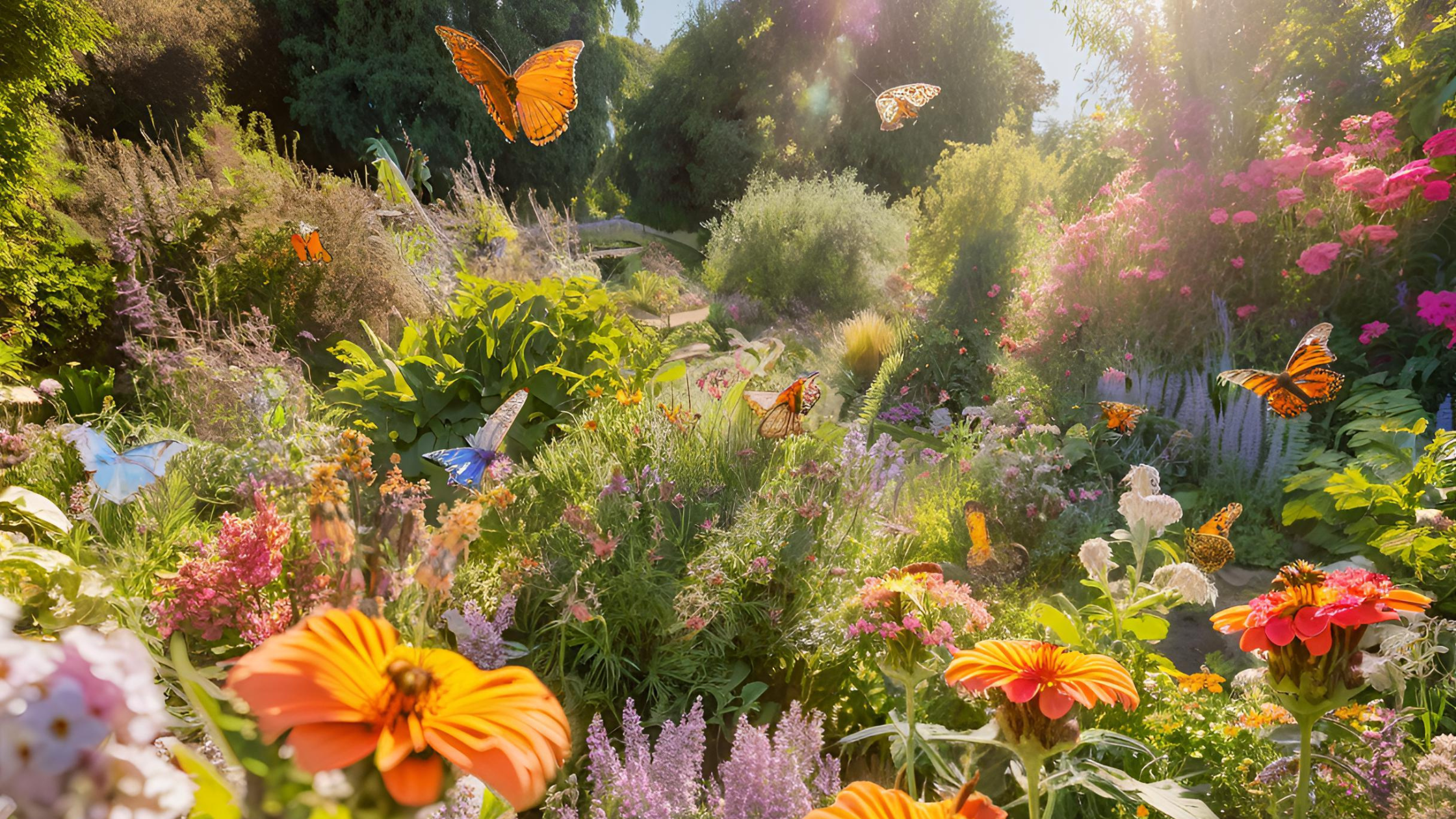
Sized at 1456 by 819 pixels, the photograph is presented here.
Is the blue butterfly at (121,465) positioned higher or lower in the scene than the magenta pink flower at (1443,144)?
lower

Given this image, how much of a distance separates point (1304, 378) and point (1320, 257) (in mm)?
1409

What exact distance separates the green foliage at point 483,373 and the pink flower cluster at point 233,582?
125 centimetres

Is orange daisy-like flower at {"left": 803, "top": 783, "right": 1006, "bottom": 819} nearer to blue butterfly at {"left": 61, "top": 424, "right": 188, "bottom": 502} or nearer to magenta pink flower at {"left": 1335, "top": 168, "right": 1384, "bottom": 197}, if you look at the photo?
blue butterfly at {"left": 61, "top": 424, "right": 188, "bottom": 502}

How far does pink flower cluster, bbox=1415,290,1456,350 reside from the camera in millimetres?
3633

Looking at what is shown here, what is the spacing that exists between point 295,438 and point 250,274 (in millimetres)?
4098

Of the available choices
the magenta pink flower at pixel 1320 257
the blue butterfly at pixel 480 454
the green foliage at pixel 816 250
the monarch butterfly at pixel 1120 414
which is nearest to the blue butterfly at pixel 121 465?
the blue butterfly at pixel 480 454

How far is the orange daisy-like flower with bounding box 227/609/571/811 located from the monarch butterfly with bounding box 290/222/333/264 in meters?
5.68

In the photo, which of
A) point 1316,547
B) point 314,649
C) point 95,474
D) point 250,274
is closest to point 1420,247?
point 1316,547

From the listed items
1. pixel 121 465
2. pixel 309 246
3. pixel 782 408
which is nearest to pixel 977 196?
pixel 782 408

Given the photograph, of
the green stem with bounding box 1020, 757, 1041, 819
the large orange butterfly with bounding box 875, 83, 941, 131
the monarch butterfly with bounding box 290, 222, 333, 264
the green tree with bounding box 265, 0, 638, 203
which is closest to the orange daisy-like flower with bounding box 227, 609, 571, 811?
the green stem with bounding box 1020, 757, 1041, 819

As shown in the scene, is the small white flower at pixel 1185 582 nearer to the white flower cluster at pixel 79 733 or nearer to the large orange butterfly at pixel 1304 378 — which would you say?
the large orange butterfly at pixel 1304 378

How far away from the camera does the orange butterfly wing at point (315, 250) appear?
5406 millimetres

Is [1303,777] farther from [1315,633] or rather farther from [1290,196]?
[1290,196]

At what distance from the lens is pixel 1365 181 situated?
3.99 metres
